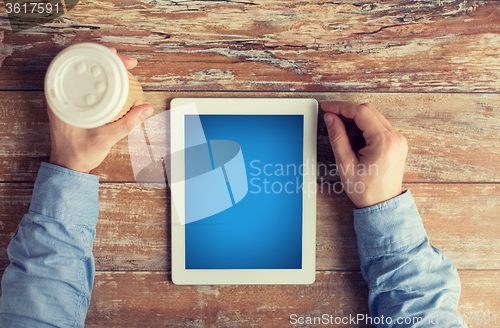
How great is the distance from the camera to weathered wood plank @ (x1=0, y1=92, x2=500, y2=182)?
0.67 metres

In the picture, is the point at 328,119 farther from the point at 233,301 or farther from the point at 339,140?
the point at 233,301

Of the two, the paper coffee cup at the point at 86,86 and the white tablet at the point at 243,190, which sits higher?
the paper coffee cup at the point at 86,86

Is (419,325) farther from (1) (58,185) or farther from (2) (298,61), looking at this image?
(1) (58,185)

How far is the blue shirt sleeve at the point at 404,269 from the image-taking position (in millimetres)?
596

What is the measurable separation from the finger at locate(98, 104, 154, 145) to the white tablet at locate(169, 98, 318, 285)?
0.08m

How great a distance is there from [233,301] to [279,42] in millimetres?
605

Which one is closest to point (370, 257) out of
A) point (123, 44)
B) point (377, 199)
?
point (377, 199)

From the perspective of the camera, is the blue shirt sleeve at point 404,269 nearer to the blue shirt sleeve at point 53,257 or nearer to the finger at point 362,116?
the finger at point 362,116

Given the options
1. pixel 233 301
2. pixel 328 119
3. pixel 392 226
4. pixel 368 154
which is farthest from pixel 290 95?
pixel 233 301

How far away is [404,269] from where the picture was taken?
0.61 m

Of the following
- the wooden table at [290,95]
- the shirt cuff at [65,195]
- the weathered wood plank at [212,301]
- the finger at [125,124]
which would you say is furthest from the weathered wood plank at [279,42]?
the weathered wood plank at [212,301]

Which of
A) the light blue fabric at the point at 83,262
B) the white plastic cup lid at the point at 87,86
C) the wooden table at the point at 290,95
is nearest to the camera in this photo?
the white plastic cup lid at the point at 87,86

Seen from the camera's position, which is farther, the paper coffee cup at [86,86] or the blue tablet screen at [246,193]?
the blue tablet screen at [246,193]

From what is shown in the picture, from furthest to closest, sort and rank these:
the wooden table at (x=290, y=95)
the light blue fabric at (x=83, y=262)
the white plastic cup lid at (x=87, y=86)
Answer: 1. the wooden table at (x=290, y=95)
2. the light blue fabric at (x=83, y=262)
3. the white plastic cup lid at (x=87, y=86)
